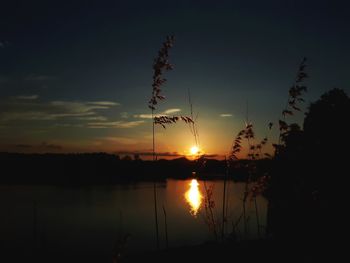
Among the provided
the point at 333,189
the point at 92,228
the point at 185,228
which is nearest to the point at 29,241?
the point at 92,228

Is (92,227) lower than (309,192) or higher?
lower

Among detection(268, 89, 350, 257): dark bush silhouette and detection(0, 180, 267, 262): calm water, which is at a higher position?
detection(268, 89, 350, 257): dark bush silhouette

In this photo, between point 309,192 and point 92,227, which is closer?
point 309,192

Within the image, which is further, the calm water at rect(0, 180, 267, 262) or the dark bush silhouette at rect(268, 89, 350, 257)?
the calm water at rect(0, 180, 267, 262)

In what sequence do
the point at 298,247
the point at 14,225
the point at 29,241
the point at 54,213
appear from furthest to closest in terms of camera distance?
the point at 54,213
the point at 14,225
the point at 29,241
the point at 298,247

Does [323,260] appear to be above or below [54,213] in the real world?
above

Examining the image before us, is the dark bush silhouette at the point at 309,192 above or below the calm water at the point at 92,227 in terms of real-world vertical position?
above

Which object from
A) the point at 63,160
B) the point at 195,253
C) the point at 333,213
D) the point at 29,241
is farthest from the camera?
the point at 63,160

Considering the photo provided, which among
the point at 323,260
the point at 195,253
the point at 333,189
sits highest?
the point at 333,189

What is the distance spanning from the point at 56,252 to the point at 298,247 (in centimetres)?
2265

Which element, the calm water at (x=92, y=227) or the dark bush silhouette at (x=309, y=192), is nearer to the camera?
the dark bush silhouette at (x=309, y=192)

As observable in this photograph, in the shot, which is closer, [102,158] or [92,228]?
[92,228]

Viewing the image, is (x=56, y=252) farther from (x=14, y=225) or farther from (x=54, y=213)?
(x=54, y=213)

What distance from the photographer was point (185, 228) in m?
37.8
